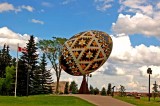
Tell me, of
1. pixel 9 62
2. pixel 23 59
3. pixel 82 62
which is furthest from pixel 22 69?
pixel 82 62

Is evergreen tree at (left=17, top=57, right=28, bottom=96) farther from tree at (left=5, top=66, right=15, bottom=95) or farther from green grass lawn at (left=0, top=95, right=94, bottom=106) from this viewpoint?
green grass lawn at (left=0, top=95, right=94, bottom=106)

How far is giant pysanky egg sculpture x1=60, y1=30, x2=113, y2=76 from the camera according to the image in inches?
1683

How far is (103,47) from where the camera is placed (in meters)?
43.2

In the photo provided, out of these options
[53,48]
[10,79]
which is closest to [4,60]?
[10,79]

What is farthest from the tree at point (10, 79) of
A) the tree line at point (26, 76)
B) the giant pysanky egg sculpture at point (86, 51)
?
the giant pysanky egg sculpture at point (86, 51)

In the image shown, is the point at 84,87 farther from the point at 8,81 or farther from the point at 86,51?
the point at 8,81

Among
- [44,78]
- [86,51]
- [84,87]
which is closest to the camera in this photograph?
[86,51]

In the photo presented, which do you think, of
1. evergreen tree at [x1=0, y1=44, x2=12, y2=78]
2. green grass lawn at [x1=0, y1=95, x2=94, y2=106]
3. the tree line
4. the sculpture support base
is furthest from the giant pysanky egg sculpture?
evergreen tree at [x1=0, y1=44, x2=12, y2=78]

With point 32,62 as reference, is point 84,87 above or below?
below

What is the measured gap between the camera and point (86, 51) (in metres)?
42.6

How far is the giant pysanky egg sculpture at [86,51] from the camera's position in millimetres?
42750

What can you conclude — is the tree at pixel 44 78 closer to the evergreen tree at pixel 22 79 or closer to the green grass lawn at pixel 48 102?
the evergreen tree at pixel 22 79

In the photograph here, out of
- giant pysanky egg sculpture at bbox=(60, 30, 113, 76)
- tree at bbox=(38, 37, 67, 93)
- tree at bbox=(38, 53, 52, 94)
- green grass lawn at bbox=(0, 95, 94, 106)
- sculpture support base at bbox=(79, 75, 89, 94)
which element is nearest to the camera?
green grass lawn at bbox=(0, 95, 94, 106)

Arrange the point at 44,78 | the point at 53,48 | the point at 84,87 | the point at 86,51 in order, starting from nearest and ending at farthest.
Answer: the point at 86,51
the point at 84,87
the point at 53,48
the point at 44,78
